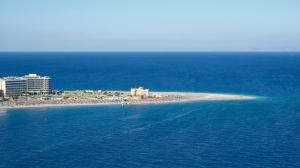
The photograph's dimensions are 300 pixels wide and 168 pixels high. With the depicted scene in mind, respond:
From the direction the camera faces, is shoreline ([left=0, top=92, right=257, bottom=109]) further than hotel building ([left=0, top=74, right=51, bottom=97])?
No

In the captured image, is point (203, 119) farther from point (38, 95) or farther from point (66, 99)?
point (38, 95)

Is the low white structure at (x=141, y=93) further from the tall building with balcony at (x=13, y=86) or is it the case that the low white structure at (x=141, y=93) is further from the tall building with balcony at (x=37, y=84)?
the tall building with balcony at (x=13, y=86)

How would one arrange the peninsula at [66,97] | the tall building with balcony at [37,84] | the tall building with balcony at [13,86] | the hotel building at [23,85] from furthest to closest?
the tall building with balcony at [37,84] → the hotel building at [23,85] → the tall building with balcony at [13,86] → the peninsula at [66,97]

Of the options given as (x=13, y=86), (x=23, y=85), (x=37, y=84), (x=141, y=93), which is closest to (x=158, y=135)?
(x=141, y=93)

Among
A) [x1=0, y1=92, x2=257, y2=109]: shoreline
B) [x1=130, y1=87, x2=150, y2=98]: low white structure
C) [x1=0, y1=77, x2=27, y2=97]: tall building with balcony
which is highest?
[x1=0, y1=77, x2=27, y2=97]: tall building with balcony

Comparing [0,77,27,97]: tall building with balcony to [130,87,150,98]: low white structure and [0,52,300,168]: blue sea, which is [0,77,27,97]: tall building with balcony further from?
[130,87,150,98]: low white structure

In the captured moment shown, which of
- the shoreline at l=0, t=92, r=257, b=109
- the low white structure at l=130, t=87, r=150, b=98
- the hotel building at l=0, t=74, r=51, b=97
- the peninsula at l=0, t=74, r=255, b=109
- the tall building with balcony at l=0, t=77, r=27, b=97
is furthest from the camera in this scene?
the low white structure at l=130, t=87, r=150, b=98

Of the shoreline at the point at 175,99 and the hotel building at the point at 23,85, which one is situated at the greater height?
the hotel building at the point at 23,85

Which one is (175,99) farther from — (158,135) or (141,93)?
(158,135)

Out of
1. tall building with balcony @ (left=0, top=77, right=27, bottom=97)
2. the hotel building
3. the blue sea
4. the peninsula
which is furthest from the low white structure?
tall building with balcony @ (left=0, top=77, right=27, bottom=97)

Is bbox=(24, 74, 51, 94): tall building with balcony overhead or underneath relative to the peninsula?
overhead

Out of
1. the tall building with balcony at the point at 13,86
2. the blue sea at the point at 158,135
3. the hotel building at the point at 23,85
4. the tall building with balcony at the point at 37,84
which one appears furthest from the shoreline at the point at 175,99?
the tall building with balcony at the point at 37,84

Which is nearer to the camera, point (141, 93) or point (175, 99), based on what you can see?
point (175, 99)
